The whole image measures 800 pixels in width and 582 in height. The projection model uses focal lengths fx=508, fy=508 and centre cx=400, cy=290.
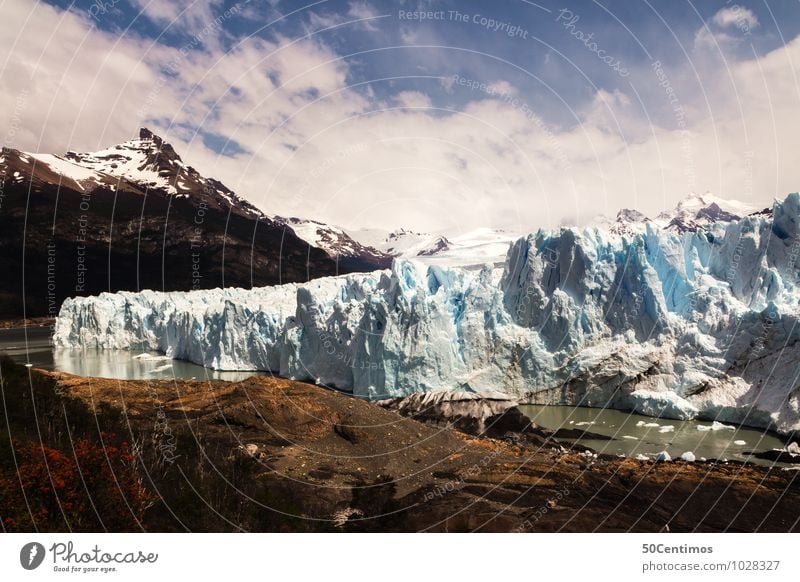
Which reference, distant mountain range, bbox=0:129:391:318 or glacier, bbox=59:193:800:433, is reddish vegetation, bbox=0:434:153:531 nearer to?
glacier, bbox=59:193:800:433

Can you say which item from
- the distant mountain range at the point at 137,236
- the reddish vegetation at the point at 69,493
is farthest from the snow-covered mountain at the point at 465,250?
the reddish vegetation at the point at 69,493

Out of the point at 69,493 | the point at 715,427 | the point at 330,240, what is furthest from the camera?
the point at 330,240

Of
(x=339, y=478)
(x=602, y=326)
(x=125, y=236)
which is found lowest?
(x=339, y=478)

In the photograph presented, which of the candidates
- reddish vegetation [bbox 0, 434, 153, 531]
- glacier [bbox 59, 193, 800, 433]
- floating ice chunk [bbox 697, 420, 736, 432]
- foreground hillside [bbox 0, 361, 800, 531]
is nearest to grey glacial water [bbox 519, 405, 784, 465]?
floating ice chunk [bbox 697, 420, 736, 432]

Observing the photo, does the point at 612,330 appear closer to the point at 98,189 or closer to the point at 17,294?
the point at 17,294

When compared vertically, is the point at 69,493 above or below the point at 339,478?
above
